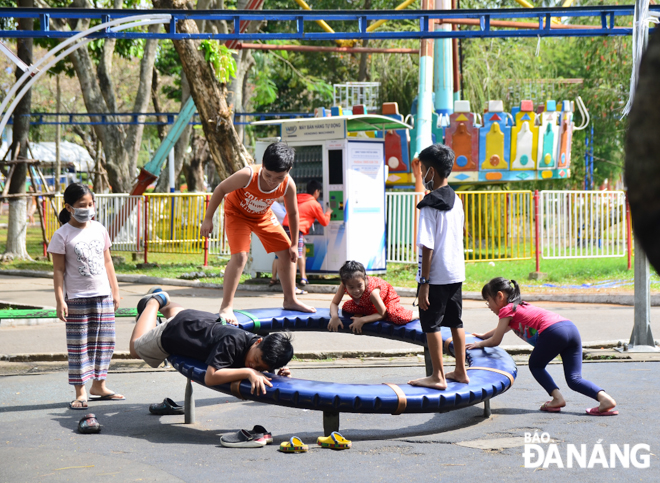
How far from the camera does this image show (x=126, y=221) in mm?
18891

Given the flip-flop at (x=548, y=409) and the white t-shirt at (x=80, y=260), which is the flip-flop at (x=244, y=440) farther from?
the flip-flop at (x=548, y=409)

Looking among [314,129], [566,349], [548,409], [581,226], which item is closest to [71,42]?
[314,129]

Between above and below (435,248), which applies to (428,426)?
below

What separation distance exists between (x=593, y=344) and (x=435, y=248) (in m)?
4.03

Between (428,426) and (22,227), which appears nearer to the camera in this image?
(428,426)

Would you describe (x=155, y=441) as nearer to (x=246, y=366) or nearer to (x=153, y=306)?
(x=246, y=366)

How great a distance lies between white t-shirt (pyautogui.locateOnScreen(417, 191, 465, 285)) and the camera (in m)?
5.29

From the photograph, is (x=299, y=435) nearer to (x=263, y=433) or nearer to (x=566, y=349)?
(x=263, y=433)

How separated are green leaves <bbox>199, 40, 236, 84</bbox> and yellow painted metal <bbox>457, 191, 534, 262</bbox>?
5418 millimetres

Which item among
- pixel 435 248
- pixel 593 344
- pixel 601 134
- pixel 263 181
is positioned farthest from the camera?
pixel 601 134

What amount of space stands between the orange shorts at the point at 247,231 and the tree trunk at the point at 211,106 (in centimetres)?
740

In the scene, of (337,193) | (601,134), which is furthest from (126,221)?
(601,134)

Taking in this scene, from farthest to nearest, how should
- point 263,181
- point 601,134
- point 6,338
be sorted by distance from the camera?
point 601,134
point 6,338
point 263,181

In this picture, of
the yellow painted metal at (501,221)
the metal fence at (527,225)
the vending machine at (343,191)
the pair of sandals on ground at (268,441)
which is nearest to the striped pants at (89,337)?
the pair of sandals on ground at (268,441)
